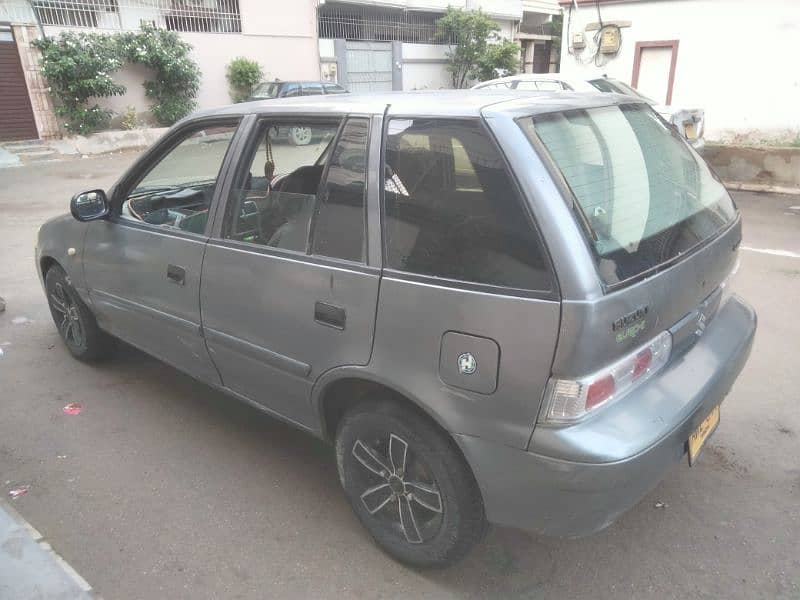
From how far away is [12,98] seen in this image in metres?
14.5

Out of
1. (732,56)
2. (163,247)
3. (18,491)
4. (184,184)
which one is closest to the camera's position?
(18,491)

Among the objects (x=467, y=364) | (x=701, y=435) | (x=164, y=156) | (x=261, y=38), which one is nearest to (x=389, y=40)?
(x=261, y=38)

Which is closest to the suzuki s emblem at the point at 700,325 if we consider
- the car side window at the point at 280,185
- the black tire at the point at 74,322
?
the car side window at the point at 280,185

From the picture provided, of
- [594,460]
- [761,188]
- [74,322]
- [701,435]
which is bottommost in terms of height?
[761,188]

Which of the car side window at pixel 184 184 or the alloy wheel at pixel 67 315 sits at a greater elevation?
the car side window at pixel 184 184

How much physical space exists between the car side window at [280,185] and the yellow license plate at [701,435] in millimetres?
1591

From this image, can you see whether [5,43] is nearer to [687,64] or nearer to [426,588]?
[687,64]

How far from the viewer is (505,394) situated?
1841 mm

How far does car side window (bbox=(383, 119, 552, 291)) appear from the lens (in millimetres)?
1852

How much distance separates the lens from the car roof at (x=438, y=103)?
2.07 m

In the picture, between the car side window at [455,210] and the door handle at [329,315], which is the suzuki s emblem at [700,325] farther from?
the door handle at [329,315]

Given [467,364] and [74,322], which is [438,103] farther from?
[74,322]

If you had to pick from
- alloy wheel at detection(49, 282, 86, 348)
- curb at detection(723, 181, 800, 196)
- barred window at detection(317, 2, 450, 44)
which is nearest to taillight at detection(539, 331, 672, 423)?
alloy wheel at detection(49, 282, 86, 348)

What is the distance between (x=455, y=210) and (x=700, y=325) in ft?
3.49
